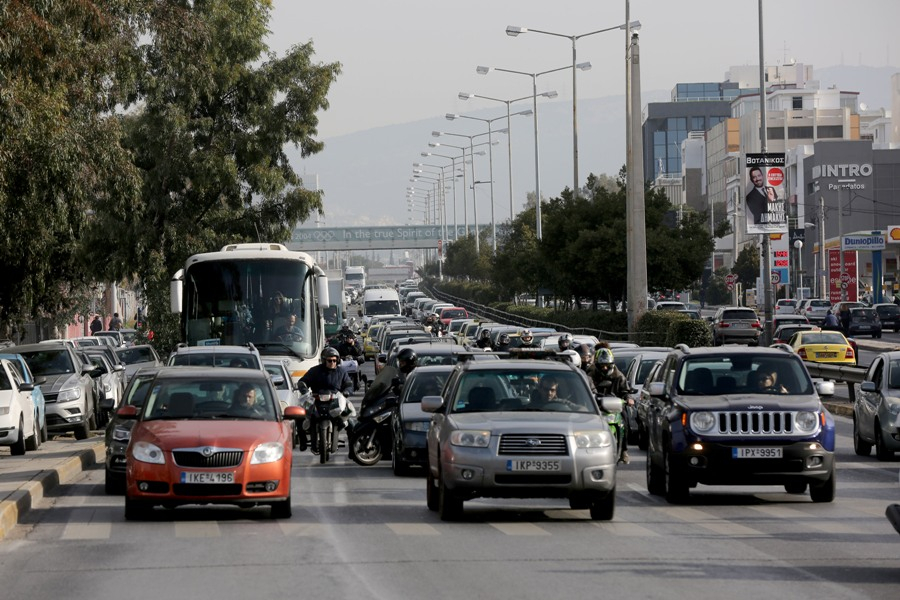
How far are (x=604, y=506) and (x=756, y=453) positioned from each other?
207 centimetres

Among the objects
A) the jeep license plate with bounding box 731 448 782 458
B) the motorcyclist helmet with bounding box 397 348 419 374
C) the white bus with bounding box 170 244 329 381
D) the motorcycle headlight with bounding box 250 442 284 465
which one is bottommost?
the jeep license plate with bounding box 731 448 782 458

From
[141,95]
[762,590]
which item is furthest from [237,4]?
[762,590]

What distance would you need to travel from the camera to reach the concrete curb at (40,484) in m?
16.3

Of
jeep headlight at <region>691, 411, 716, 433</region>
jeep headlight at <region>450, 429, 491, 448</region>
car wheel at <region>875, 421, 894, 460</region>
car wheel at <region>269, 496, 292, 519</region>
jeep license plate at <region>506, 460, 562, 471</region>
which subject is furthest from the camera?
car wheel at <region>875, 421, 894, 460</region>

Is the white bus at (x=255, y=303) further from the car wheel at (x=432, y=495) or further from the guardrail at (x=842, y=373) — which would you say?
the car wheel at (x=432, y=495)

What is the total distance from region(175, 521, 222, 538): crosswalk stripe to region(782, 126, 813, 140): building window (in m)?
172

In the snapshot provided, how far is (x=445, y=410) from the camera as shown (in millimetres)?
16812

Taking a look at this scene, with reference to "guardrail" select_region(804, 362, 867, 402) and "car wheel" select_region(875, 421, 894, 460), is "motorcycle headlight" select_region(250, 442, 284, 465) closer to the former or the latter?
"car wheel" select_region(875, 421, 894, 460)

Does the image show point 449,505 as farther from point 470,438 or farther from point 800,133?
point 800,133

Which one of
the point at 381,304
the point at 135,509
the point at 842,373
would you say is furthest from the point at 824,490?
the point at 381,304

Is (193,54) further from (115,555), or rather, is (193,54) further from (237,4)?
(237,4)

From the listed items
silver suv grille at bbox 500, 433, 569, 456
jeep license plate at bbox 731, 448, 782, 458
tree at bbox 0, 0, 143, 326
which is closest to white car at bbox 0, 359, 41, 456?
tree at bbox 0, 0, 143, 326

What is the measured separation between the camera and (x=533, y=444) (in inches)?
614

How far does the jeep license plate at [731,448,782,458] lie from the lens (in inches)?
675
